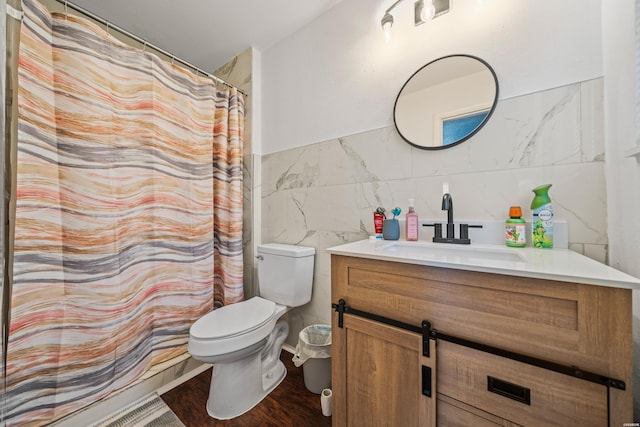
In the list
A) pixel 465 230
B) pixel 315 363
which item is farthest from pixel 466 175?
pixel 315 363

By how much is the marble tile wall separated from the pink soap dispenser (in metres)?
0.06

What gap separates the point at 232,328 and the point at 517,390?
1148 millimetres

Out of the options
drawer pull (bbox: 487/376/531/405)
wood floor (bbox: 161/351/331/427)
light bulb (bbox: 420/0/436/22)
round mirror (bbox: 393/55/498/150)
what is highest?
light bulb (bbox: 420/0/436/22)

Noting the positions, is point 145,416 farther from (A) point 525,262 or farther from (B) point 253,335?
(A) point 525,262

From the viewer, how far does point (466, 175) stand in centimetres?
110

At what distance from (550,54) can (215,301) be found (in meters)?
2.35

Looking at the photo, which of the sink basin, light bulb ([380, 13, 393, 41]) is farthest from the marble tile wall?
light bulb ([380, 13, 393, 41])

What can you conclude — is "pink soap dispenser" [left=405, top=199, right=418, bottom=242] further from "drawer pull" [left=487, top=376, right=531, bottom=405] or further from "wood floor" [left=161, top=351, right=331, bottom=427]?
"wood floor" [left=161, top=351, right=331, bottom=427]

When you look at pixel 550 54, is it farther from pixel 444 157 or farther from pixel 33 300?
pixel 33 300

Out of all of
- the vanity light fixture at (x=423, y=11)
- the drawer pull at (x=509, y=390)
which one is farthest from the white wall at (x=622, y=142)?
the vanity light fixture at (x=423, y=11)

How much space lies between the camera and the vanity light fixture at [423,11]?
3.69 feet

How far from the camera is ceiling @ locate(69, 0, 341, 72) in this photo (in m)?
1.51

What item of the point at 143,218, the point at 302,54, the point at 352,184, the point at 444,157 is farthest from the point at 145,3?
the point at 444,157

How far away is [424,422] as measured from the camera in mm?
738
